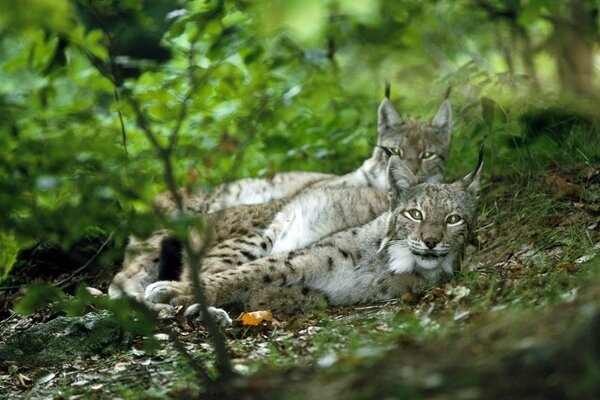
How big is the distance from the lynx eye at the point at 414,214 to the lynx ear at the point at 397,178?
22cm

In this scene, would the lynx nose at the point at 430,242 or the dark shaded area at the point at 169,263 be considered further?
the dark shaded area at the point at 169,263

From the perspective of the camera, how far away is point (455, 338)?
116 inches

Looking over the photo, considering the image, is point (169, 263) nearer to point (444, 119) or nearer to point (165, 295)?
point (165, 295)

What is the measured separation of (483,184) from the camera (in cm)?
675

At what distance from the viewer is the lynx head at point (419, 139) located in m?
7.34

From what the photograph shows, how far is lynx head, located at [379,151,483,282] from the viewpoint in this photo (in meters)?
5.35

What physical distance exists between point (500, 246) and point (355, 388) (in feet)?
11.0

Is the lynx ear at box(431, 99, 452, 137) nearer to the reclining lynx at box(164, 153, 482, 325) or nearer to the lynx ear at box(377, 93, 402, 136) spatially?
the lynx ear at box(377, 93, 402, 136)

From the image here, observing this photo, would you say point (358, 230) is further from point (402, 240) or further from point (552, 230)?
point (552, 230)

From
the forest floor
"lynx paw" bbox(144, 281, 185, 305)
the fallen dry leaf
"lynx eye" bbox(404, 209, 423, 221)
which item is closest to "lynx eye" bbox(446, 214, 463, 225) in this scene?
"lynx eye" bbox(404, 209, 423, 221)

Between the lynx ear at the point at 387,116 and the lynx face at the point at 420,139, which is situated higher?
the lynx ear at the point at 387,116

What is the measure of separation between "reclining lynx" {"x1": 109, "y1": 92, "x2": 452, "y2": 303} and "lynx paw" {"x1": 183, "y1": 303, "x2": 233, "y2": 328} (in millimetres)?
359

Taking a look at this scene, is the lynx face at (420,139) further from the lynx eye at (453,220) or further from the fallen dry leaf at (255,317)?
the fallen dry leaf at (255,317)

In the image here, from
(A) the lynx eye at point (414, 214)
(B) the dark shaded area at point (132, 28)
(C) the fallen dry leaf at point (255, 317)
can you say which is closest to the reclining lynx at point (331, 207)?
(C) the fallen dry leaf at point (255, 317)
